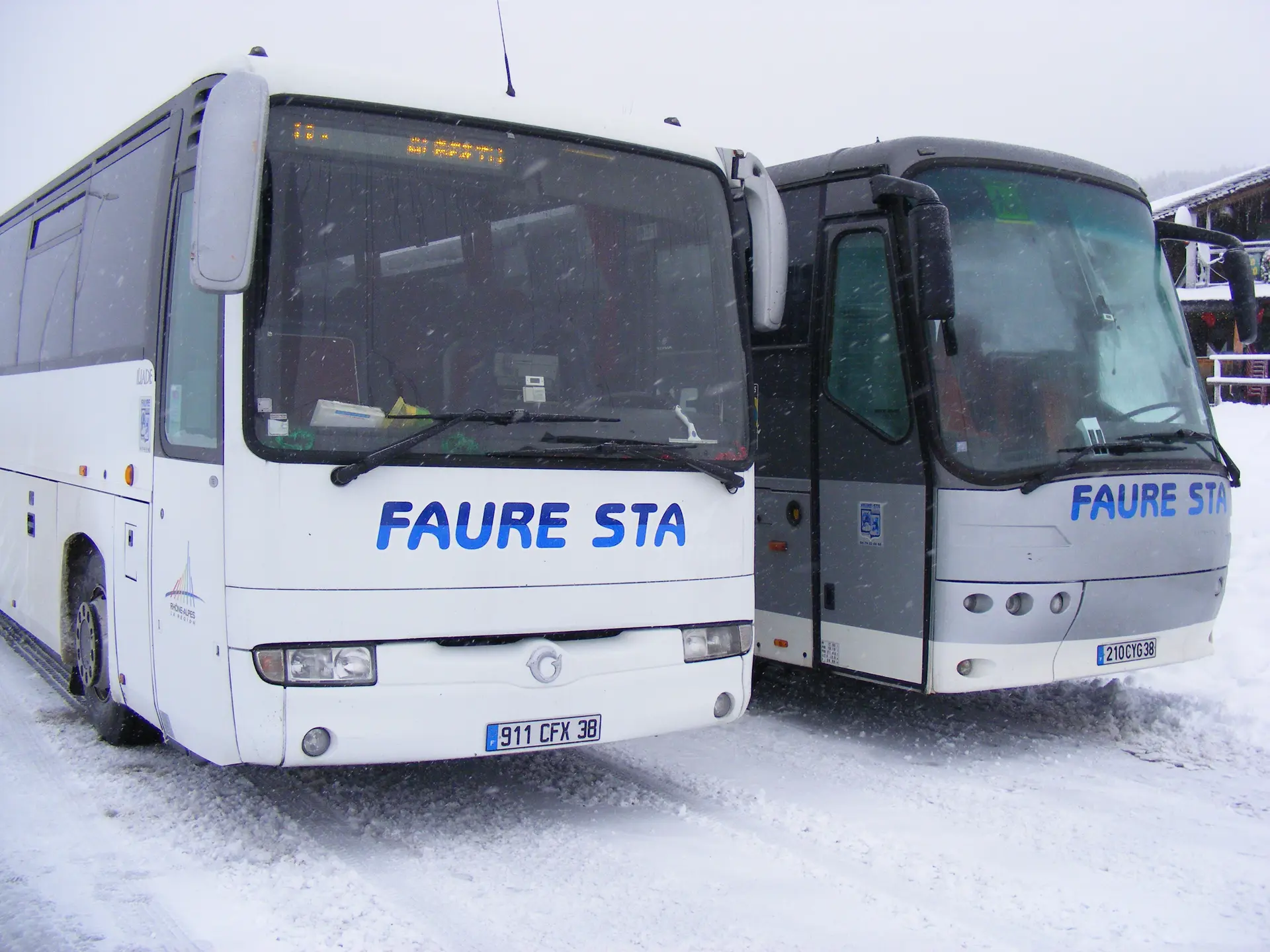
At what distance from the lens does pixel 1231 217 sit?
3192 centimetres

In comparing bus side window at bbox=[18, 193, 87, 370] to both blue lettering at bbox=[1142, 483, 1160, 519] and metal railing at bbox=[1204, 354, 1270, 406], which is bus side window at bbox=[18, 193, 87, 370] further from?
metal railing at bbox=[1204, 354, 1270, 406]

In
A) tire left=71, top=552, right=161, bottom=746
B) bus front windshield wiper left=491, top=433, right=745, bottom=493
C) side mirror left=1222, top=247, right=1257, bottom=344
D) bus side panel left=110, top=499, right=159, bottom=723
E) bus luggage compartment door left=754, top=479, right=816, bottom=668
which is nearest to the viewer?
bus front windshield wiper left=491, top=433, right=745, bottom=493

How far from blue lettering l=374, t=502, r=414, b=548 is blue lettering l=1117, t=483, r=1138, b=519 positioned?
3.97 m

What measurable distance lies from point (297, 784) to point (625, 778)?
5.27 ft

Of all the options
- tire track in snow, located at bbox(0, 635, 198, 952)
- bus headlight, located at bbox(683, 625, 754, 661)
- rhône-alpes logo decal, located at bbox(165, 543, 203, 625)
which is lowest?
tire track in snow, located at bbox(0, 635, 198, 952)

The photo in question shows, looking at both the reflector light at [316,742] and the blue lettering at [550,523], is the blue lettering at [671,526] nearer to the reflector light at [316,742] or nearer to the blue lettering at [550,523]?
the blue lettering at [550,523]

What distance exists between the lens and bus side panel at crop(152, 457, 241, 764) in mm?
4602

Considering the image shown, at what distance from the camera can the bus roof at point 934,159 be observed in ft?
21.7

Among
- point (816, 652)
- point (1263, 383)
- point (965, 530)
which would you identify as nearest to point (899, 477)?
point (965, 530)

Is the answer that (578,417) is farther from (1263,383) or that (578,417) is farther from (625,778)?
(1263,383)

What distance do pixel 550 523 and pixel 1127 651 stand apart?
12.0ft

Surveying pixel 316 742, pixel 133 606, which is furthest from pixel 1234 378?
pixel 316 742

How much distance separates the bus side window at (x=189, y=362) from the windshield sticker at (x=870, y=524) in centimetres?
368

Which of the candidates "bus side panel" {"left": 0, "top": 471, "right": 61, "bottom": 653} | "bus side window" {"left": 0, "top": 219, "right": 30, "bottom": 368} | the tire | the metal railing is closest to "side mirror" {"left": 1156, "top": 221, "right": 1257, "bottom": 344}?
the tire
